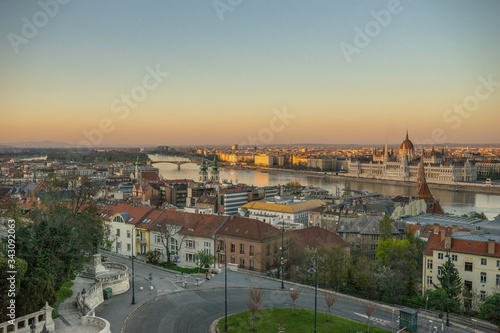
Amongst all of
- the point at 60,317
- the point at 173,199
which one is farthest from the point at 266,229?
the point at 173,199

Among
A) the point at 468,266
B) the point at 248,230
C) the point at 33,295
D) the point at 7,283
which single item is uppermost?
the point at 7,283

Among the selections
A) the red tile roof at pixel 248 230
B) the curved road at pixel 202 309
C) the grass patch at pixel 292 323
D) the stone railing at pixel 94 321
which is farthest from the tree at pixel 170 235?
the stone railing at pixel 94 321

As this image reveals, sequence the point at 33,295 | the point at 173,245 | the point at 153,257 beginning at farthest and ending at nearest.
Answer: the point at 173,245, the point at 153,257, the point at 33,295

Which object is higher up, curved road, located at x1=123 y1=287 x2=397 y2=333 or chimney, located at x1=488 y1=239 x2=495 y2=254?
chimney, located at x1=488 y1=239 x2=495 y2=254

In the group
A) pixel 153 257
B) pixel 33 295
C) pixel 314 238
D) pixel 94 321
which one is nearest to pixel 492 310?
pixel 314 238

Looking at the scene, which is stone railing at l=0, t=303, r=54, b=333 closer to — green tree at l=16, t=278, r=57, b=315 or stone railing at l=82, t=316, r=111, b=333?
green tree at l=16, t=278, r=57, b=315

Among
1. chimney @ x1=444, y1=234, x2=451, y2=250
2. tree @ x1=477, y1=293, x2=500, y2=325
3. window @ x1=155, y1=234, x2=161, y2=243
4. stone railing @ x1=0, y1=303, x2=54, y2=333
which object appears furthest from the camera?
window @ x1=155, y1=234, x2=161, y2=243

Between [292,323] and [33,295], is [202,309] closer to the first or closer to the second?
[292,323]

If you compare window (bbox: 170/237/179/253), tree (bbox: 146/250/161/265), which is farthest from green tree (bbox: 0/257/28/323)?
window (bbox: 170/237/179/253)
